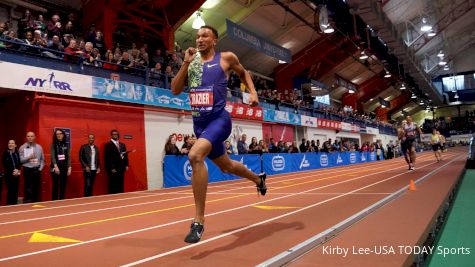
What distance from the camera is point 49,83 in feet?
31.5

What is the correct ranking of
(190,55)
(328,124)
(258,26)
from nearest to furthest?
(190,55) → (258,26) → (328,124)

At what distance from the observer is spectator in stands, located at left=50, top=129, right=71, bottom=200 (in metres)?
9.09

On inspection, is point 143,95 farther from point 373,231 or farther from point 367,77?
point 367,77

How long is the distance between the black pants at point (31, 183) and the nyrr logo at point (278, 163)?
32.1 ft

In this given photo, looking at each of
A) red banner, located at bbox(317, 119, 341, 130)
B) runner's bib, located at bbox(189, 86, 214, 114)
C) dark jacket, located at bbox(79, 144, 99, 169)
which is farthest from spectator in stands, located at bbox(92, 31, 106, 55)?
red banner, located at bbox(317, 119, 341, 130)

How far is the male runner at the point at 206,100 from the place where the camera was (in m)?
3.33

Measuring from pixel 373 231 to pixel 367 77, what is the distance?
36.7 metres

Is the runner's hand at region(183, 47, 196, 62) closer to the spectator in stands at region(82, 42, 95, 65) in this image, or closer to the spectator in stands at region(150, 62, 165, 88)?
the spectator in stands at region(82, 42, 95, 65)

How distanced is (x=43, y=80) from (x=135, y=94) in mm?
2930

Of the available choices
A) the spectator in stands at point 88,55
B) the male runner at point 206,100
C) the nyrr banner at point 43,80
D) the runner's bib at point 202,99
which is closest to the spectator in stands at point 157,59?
the spectator in stands at point 88,55

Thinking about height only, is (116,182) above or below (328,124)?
below

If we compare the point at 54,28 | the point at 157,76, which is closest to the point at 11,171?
the point at 54,28

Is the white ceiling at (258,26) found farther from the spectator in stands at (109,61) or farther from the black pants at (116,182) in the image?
the black pants at (116,182)

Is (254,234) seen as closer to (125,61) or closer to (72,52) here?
(72,52)
